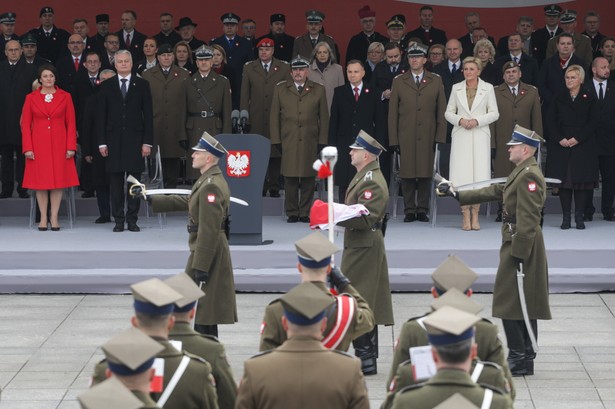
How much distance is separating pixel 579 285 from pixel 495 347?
650 centimetres

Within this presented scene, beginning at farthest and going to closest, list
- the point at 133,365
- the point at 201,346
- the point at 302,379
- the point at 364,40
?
1. the point at 364,40
2. the point at 201,346
3. the point at 302,379
4. the point at 133,365

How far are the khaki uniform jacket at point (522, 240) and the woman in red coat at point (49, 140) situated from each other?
6.09 metres

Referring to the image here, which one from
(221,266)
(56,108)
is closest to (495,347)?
(221,266)

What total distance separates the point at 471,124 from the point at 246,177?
2.54 m

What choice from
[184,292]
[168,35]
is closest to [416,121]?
[168,35]

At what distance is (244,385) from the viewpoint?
568 centimetres

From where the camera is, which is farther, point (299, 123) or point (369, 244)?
point (299, 123)

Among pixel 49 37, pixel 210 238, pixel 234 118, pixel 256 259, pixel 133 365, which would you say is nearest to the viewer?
pixel 133 365

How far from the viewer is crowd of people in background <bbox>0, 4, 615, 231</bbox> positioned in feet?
47.8

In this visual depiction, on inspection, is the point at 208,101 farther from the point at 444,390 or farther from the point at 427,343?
the point at 444,390

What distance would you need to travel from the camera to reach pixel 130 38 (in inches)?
663

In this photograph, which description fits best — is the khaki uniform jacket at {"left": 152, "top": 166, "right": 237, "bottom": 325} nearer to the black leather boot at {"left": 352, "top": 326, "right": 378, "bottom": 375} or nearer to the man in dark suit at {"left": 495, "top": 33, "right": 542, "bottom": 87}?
the black leather boot at {"left": 352, "top": 326, "right": 378, "bottom": 375}

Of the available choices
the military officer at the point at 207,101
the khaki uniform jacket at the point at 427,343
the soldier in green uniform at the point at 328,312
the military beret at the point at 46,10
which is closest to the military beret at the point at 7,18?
the military beret at the point at 46,10

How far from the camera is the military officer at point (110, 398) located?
4.48 metres
